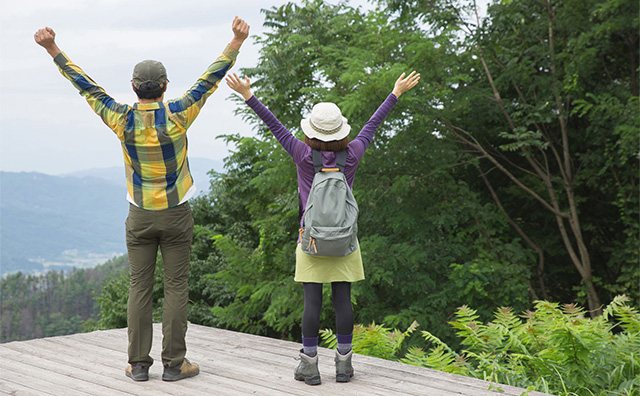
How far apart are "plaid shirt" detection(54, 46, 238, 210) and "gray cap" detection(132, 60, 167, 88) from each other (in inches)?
5.2

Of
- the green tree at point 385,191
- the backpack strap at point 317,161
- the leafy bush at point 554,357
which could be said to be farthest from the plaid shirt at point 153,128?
the green tree at point 385,191

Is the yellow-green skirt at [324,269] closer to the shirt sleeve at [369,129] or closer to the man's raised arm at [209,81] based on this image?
the shirt sleeve at [369,129]

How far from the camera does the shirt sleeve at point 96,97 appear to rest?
3.26 meters

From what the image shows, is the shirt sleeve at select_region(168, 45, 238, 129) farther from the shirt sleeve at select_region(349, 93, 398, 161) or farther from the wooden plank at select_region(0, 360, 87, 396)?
the wooden plank at select_region(0, 360, 87, 396)

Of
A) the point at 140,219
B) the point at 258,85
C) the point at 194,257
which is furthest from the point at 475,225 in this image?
the point at 194,257

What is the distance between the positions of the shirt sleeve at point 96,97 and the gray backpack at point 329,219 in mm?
1139

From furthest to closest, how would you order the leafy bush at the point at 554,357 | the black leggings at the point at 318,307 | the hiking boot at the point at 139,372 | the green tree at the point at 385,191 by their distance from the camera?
the green tree at the point at 385,191
the leafy bush at the point at 554,357
the hiking boot at the point at 139,372
the black leggings at the point at 318,307

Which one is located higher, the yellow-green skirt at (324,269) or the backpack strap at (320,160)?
the backpack strap at (320,160)

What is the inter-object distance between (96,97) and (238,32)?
0.89 meters

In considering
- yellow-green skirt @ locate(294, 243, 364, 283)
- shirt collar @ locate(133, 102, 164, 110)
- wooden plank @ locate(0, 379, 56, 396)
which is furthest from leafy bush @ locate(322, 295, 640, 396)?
shirt collar @ locate(133, 102, 164, 110)

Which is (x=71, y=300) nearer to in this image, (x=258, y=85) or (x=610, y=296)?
(x=258, y=85)

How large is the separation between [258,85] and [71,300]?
52.4 meters

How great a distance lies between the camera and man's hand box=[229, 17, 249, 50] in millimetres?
3346

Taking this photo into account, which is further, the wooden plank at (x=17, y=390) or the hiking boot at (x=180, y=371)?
the hiking boot at (x=180, y=371)
